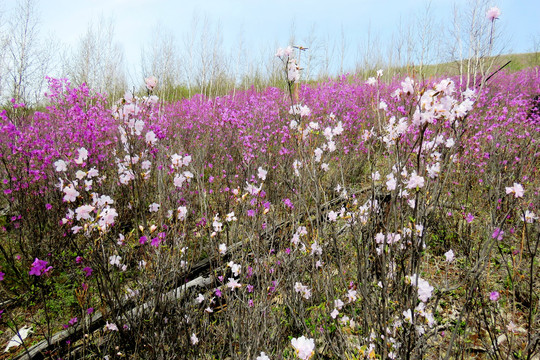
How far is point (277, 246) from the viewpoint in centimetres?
308

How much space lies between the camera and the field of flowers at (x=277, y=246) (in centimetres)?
140

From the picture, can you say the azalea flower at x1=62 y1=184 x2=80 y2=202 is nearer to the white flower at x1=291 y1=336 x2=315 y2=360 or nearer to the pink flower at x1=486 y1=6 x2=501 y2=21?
the white flower at x1=291 y1=336 x2=315 y2=360

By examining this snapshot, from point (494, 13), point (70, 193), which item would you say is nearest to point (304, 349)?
point (70, 193)

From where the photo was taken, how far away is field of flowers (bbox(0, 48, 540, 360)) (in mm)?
1402

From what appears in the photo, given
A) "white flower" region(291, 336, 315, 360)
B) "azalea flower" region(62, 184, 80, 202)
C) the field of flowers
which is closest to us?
"white flower" region(291, 336, 315, 360)

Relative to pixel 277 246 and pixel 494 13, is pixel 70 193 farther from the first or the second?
pixel 494 13

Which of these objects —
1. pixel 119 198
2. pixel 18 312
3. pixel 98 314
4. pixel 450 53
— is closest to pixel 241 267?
pixel 98 314

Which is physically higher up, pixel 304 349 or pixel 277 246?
pixel 304 349

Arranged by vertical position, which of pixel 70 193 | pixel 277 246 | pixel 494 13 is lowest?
pixel 277 246

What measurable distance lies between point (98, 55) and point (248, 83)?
29.1 ft

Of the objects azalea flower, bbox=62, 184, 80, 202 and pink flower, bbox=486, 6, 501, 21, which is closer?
pink flower, bbox=486, 6, 501, 21

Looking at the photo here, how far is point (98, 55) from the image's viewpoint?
15.7 metres

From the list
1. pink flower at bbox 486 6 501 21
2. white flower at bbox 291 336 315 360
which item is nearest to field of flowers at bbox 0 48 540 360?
white flower at bbox 291 336 315 360

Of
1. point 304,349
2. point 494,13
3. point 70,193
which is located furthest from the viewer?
point 70,193
